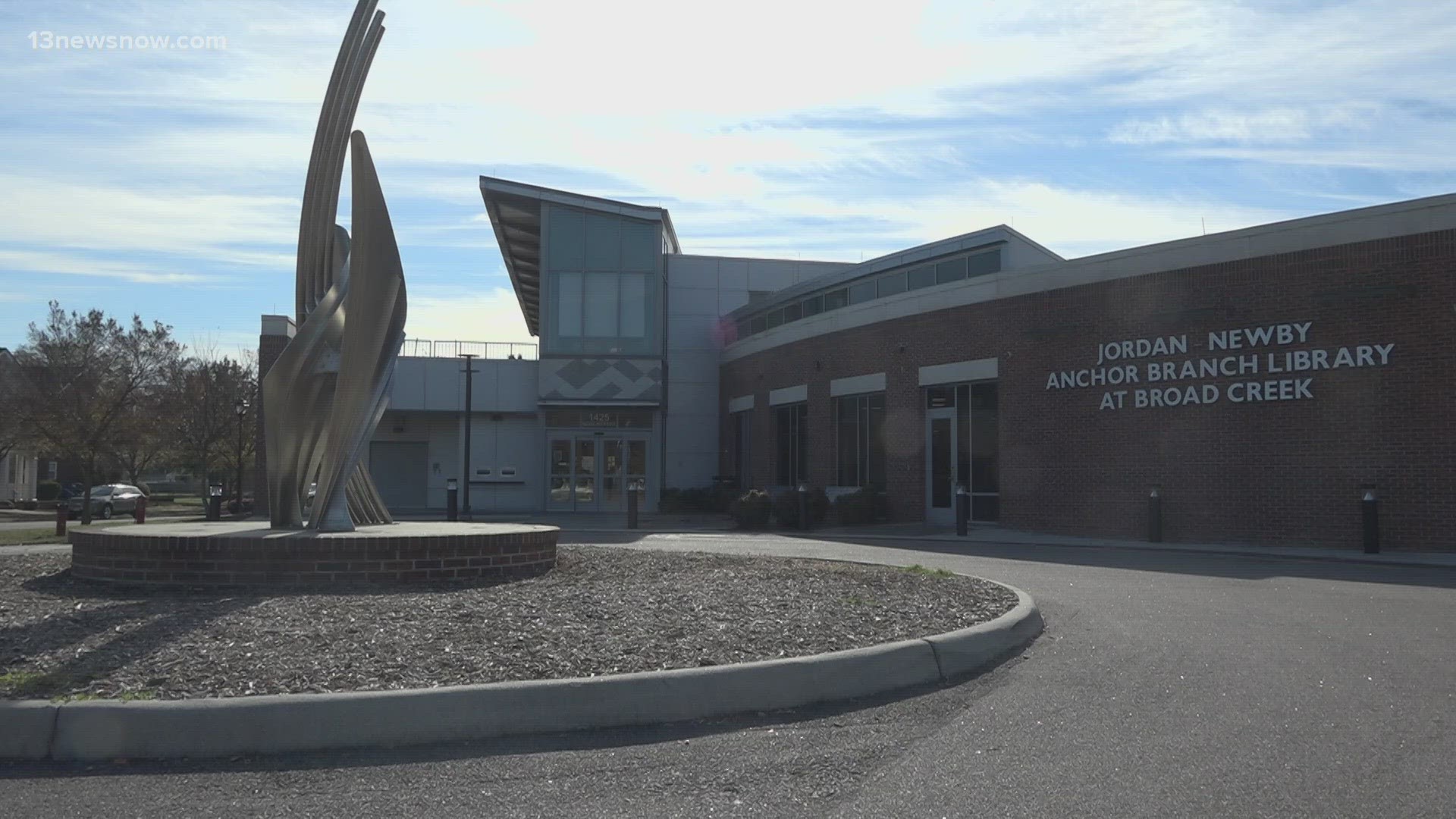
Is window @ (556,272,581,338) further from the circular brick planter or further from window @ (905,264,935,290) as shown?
the circular brick planter

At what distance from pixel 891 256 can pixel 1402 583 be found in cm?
1930

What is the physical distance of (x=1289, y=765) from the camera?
5633 millimetres

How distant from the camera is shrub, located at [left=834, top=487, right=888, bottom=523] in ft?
90.7

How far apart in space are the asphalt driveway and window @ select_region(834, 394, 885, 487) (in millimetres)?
20481

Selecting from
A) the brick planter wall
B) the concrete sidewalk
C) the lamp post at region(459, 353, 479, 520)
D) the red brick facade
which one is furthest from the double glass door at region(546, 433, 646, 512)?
the brick planter wall

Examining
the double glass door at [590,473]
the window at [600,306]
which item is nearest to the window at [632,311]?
the window at [600,306]

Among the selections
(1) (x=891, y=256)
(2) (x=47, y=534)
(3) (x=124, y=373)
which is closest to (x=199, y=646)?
(2) (x=47, y=534)

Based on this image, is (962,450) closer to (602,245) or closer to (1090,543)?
(1090,543)

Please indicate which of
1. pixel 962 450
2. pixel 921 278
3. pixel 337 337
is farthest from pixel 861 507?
pixel 337 337

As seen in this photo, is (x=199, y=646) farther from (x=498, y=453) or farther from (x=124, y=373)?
(x=124, y=373)

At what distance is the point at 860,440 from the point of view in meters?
30.2

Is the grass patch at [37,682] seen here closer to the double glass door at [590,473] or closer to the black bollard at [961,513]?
the black bollard at [961,513]

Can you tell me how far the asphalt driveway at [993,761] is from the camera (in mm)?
5016

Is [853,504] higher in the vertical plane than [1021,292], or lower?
lower
